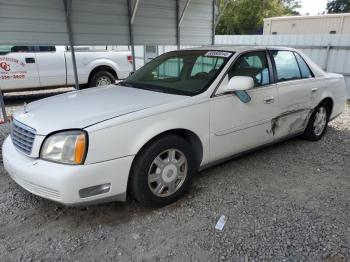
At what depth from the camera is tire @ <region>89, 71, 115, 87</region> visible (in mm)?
8686

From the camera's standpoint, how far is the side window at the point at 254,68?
3527 mm

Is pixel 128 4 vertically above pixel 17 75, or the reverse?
pixel 128 4

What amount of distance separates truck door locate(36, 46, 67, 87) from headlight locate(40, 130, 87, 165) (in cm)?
592

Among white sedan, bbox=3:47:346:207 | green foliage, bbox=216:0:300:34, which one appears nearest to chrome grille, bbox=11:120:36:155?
white sedan, bbox=3:47:346:207

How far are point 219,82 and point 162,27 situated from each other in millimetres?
4014

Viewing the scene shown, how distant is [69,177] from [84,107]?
0.76 metres

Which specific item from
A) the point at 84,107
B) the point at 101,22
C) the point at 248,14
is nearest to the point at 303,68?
the point at 84,107

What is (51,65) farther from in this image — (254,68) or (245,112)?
(245,112)

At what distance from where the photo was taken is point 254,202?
3.15 meters

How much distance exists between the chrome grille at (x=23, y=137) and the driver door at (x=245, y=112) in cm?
173

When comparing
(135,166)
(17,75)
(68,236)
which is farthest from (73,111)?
(17,75)

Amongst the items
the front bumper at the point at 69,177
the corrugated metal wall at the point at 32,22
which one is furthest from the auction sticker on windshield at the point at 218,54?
the corrugated metal wall at the point at 32,22

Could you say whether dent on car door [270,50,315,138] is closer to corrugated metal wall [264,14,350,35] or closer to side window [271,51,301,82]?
side window [271,51,301,82]

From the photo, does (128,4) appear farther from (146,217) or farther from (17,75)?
(146,217)
